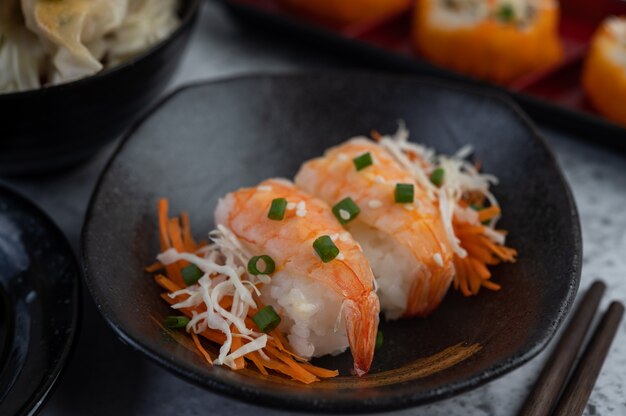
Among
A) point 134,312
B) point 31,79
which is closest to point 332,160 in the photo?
point 134,312

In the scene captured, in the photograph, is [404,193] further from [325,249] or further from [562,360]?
[562,360]

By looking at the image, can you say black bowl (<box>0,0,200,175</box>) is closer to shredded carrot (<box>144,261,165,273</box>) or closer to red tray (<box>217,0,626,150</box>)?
shredded carrot (<box>144,261,165,273</box>)

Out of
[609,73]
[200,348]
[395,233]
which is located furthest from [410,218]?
[609,73]

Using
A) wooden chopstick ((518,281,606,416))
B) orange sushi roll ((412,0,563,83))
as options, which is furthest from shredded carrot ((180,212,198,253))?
orange sushi roll ((412,0,563,83))

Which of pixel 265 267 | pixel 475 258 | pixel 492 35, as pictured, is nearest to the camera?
pixel 265 267

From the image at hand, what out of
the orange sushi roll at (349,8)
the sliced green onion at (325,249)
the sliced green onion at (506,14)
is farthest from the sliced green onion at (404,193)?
the orange sushi roll at (349,8)

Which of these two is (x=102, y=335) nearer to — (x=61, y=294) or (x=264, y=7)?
(x=61, y=294)
